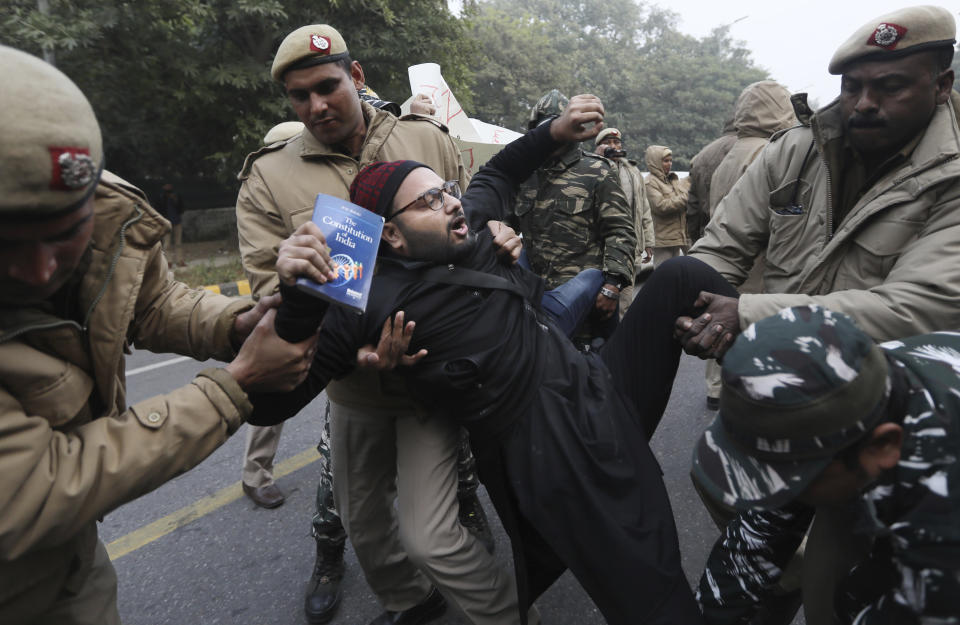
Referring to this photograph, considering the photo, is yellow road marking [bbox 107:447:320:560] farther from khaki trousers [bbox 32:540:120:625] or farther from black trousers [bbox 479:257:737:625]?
black trousers [bbox 479:257:737:625]

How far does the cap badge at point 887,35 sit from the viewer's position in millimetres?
1643

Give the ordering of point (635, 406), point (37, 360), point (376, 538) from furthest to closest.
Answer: point (376, 538), point (635, 406), point (37, 360)

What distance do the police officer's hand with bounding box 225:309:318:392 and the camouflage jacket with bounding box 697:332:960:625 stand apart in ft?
4.02

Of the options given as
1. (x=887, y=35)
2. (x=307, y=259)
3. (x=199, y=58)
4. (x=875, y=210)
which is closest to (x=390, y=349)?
(x=307, y=259)

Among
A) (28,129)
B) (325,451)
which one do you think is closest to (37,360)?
(28,129)

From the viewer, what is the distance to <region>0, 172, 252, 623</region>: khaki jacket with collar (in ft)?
3.34

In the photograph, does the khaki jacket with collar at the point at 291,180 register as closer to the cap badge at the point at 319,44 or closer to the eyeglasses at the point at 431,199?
the cap badge at the point at 319,44

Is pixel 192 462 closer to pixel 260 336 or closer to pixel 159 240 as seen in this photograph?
pixel 260 336

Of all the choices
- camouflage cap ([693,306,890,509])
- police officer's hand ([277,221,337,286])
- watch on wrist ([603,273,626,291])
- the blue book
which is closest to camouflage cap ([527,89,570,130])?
watch on wrist ([603,273,626,291])

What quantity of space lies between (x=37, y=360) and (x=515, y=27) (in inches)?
1271

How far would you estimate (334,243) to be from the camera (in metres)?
1.37

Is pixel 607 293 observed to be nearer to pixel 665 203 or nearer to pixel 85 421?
pixel 85 421

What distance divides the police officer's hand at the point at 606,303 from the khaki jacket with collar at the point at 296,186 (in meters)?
1.33

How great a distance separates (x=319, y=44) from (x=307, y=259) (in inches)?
52.8
